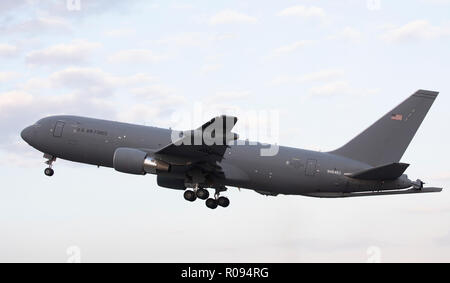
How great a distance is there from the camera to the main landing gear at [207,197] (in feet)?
150

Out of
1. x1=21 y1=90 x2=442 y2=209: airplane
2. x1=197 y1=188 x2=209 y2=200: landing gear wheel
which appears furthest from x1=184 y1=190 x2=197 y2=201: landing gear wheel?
x1=197 y1=188 x2=209 y2=200: landing gear wheel

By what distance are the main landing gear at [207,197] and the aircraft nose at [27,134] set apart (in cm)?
1227

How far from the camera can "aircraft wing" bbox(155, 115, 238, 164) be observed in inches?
1511

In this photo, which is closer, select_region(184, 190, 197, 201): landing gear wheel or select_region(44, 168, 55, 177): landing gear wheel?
select_region(184, 190, 197, 201): landing gear wheel

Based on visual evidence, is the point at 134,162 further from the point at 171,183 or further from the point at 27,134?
the point at 27,134

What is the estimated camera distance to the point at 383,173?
40688 mm

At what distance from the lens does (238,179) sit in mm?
44406

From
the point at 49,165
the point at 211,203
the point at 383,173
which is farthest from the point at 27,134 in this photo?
the point at 383,173

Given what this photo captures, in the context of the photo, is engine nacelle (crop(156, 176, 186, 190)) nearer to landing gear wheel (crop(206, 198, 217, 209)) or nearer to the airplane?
the airplane

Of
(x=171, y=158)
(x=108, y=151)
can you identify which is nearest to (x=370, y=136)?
(x=171, y=158)

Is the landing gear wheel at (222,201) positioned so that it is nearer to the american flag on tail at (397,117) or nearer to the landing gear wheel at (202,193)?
the landing gear wheel at (202,193)

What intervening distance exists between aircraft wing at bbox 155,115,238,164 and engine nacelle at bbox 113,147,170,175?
78cm

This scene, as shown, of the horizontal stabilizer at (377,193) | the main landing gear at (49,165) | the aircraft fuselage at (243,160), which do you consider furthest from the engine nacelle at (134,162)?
the horizontal stabilizer at (377,193)

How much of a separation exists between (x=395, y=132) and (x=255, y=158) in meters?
9.22
